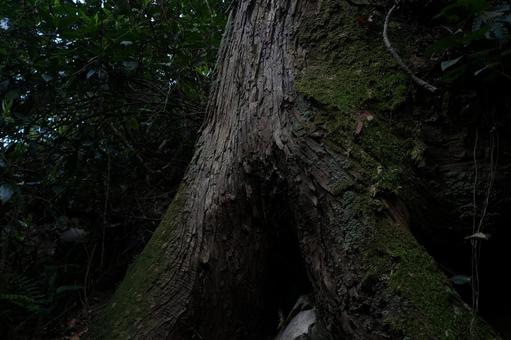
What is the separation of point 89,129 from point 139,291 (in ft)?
4.78

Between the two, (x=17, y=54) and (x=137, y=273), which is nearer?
(x=137, y=273)

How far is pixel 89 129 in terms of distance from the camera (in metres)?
3.09

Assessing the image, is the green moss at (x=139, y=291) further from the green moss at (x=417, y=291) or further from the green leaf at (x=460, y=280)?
the green leaf at (x=460, y=280)

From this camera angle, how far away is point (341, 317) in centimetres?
142

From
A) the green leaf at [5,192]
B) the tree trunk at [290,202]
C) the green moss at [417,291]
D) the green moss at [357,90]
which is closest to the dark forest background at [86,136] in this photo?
the green leaf at [5,192]

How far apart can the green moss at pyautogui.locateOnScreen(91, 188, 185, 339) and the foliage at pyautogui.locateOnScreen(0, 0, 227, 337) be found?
45 centimetres

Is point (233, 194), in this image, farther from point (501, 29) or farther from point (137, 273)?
point (501, 29)

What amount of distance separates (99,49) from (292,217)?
1.65m

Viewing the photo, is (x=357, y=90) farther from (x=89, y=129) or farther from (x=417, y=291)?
(x=89, y=129)

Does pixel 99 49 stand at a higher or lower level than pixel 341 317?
higher

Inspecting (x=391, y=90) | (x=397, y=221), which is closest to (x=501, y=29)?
(x=391, y=90)

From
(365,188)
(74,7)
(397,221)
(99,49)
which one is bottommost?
(397,221)

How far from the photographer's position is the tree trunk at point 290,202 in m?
1.44

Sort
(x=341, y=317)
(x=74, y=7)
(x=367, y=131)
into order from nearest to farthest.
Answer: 1. (x=341, y=317)
2. (x=367, y=131)
3. (x=74, y=7)
